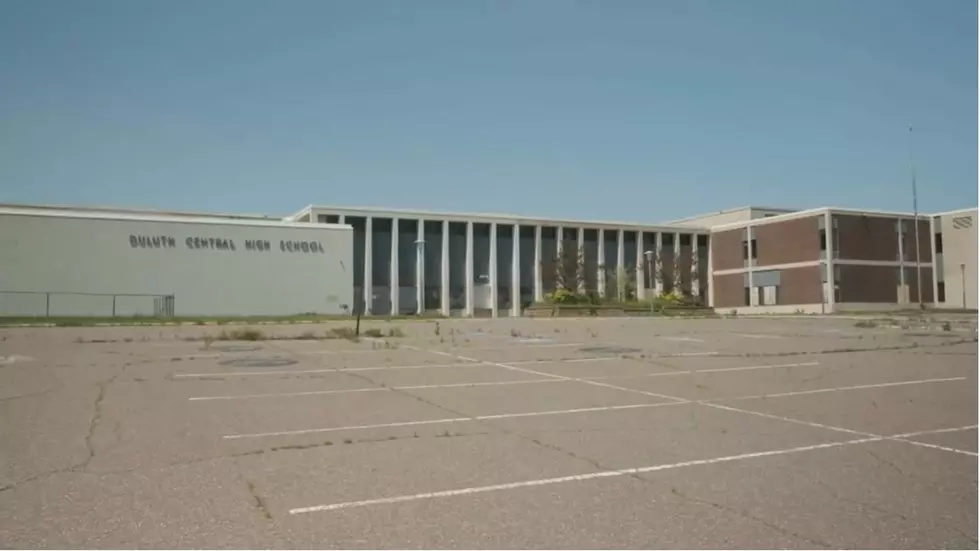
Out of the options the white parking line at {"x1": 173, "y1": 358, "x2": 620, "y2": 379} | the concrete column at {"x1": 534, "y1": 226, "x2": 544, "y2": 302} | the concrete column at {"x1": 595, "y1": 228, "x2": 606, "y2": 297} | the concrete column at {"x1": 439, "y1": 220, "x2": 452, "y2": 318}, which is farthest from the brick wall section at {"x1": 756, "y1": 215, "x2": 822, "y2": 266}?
the white parking line at {"x1": 173, "y1": 358, "x2": 620, "y2": 379}

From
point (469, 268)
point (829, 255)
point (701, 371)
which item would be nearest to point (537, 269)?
point (469, 268)

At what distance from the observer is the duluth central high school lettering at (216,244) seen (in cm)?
5888

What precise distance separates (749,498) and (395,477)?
9.32 feet

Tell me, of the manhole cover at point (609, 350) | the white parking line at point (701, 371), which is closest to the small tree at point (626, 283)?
the manhole cover at point (609, 350)

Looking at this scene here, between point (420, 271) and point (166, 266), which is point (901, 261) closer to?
point (420, 271)

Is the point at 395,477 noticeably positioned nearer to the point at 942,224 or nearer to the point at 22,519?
the point at 22,519

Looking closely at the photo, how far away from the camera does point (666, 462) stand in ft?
23.2

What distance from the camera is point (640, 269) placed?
93.4 meters

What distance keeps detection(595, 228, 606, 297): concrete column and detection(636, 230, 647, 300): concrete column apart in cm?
462

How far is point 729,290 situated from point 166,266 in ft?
210

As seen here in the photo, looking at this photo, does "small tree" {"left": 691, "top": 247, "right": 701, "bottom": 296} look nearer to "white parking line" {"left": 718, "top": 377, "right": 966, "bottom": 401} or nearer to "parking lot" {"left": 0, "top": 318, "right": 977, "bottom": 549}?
"parking lot" {"left": 0, "top": 318, "right": 977, "bottom": 549}

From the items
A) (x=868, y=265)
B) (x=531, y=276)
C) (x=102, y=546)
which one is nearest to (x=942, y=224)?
(x=868, y=265)

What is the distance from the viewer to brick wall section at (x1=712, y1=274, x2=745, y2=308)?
297 ft

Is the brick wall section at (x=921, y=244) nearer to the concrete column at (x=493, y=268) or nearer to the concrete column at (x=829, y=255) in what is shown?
the concrete column at (x=829, y=255)
